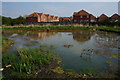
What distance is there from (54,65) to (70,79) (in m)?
1.73

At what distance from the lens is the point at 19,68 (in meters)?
5.38

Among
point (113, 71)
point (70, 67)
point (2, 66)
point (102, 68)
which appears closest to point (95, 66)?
point (102, 68)

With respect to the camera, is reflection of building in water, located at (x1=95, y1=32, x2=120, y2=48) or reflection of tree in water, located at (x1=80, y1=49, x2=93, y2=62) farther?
reflection of building in water, located at (x1=95, y1=32, x2=120, y2=48)

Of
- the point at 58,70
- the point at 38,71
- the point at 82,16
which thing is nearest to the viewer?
the point at 38,71

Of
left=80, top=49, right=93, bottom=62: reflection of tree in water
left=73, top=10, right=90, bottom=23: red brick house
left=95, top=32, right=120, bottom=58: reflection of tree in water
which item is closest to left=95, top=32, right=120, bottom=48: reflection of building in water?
left=95, top=32, right=120, bottom=58: reflection of tree in water

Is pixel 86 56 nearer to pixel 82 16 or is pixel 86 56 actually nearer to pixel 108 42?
pixel 108 42

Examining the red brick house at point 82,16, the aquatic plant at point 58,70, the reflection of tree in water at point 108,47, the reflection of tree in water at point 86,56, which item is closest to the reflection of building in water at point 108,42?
the reflection of tree in water at point 108,47

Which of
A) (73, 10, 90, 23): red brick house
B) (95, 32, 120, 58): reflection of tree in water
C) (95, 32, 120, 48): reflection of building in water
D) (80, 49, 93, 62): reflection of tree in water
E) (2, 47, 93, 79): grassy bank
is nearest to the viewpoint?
(2, 47, 93, 79): grassy bank

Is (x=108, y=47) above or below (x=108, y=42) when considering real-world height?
below

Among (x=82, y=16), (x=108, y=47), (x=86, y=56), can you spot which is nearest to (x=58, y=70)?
(x=86, y=56)

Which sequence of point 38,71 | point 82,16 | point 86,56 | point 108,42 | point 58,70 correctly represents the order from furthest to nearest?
point 82,16
point 108,42
point 86,56
point 58,70
point 38,71

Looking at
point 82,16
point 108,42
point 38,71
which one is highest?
point 82,16

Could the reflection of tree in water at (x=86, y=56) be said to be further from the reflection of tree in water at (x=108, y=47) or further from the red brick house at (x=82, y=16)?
the red brick house at (x=82, y=16)

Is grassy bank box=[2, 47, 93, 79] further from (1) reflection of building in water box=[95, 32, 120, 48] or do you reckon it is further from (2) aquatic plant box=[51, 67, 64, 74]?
(1) reflection of building in water box=[95, 32, 120, 48]
